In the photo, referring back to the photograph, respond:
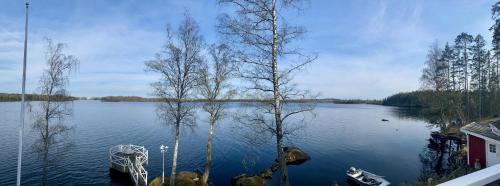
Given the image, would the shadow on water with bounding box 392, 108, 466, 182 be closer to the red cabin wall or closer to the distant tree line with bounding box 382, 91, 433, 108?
the red cabin wall

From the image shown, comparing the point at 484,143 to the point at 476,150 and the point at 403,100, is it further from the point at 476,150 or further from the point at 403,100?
the point at 403,100

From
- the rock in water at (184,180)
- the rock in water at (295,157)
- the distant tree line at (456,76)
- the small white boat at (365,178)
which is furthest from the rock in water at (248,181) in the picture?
the distant tree line at (456,76)

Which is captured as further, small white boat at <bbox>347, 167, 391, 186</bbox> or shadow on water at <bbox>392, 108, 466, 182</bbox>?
shadow on water at <bbox>392, 108, 466, 182</bbox>

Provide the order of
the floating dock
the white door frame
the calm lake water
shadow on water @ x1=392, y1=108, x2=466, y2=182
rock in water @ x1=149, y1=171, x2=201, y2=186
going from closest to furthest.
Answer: the white door frame
rock in water @ x1=149, y1=171, x2=201, y2=186
the floating dock
the calm lake water
shadow on water @ x1=392, y1=108, x2=466, y2=182

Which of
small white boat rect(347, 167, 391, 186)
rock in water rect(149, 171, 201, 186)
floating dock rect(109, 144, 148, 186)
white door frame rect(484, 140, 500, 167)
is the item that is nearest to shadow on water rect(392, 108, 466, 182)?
small white boat rect(347, 167, 391, 186)

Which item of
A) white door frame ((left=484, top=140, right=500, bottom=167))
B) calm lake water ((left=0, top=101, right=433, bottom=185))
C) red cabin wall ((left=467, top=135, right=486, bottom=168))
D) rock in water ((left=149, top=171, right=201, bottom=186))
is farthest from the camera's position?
calm lake water ((left=0, top=101, right=433, bottom=185))

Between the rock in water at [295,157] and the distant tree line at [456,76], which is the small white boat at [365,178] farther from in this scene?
the distant tree line at [456,76]

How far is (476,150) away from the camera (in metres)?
19.0

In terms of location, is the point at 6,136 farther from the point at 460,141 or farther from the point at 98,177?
the point at 460,141

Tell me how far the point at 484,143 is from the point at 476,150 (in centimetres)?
105

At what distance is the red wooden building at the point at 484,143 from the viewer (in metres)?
16.9

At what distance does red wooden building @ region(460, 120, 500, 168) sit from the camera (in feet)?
55.5

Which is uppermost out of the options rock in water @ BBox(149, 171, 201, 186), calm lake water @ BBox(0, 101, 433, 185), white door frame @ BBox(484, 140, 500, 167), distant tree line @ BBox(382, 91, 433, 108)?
distant tree line @ BBox(382, 91, 433, 108)

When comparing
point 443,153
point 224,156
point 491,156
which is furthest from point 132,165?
point 443,153
